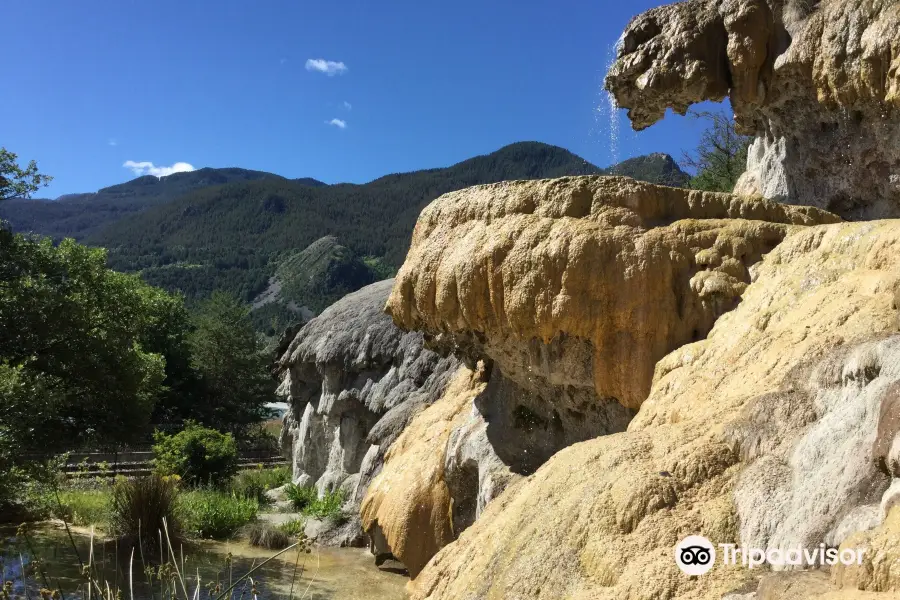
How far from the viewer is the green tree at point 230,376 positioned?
1160 inches

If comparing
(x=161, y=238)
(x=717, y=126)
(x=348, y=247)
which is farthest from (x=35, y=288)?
(x=161, y=238)

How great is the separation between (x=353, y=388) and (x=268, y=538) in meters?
4.07

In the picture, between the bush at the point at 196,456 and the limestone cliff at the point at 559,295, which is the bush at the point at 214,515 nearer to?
the bush at the point at 196,456

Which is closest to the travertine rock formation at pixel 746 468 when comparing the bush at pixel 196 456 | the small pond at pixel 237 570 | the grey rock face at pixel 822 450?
the grey rock face at pixel 822 450

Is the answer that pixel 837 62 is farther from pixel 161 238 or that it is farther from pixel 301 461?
pixel 161 238

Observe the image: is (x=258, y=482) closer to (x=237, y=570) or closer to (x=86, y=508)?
(x=86, y=508)

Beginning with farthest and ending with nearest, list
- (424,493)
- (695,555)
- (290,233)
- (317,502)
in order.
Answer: (290,233) < (317,502) < (424,493) < (695,555)

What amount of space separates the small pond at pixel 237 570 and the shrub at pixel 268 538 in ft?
0.52

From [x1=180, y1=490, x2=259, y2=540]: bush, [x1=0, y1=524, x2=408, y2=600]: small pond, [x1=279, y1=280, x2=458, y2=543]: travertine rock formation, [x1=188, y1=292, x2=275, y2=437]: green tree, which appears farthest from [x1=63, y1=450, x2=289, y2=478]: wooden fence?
[x1=188, y1=292, x2=275, y2=437]: green tree

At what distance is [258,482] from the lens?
58.0 ft

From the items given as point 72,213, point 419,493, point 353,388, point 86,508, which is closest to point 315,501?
point 353,388

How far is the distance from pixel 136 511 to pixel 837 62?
10.7 metres

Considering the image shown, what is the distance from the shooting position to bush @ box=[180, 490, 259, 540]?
494 inches

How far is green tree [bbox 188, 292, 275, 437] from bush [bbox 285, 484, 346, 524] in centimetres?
1397
